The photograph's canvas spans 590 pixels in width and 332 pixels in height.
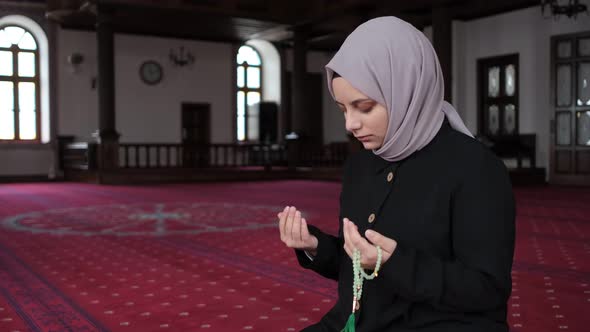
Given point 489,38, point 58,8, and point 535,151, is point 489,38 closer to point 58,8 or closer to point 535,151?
point 535,151

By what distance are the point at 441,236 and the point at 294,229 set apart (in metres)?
0.28

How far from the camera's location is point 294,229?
3.93 ft

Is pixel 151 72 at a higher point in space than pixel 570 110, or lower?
higher

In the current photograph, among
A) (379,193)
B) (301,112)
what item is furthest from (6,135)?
(379,193)

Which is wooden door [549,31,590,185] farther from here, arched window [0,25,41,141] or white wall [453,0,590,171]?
arched window [0,25,41,141]

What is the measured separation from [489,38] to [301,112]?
4362 millimetres

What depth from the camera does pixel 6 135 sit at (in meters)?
14.0

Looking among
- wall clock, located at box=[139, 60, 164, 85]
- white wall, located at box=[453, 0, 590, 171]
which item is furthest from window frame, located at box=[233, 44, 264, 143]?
white wall, located at box=[453, 0, 590, 171]

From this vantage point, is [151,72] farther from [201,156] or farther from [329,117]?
[329,117]

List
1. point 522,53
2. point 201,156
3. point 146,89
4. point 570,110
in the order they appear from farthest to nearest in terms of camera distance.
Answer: point 146,89, point 201,156, point 522,53, point 570,110

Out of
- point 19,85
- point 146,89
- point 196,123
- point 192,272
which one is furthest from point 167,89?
point 192,272

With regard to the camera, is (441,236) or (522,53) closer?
(441,236)

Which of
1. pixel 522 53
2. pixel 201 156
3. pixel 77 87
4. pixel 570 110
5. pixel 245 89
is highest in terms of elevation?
pixel 522 53

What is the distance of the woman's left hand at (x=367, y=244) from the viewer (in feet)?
3.29
